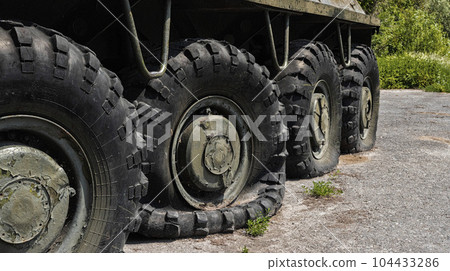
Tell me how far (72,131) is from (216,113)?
147 cm

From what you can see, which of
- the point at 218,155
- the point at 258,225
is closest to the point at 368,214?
the point at 258,225

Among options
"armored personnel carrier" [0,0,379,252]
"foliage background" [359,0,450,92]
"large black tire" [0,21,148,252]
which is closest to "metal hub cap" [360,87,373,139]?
"armored personnel carrier" [0,0,379,252]

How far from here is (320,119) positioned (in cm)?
583

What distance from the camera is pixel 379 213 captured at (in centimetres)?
442

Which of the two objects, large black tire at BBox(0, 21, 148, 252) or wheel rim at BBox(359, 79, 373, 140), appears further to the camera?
wheel rim at BBox(359, 79, 373, 140)

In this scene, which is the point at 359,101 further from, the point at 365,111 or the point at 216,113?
the point at 216,113

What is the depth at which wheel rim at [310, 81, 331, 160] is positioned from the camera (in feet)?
18.6

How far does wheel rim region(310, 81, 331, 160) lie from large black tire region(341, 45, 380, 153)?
0.70 metres

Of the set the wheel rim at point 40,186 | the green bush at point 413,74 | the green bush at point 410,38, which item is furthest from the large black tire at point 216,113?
the green bush at point 410,38

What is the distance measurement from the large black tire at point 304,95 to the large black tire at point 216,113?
759mm

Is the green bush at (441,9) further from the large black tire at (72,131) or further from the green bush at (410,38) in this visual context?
the large black tire at (72,131)

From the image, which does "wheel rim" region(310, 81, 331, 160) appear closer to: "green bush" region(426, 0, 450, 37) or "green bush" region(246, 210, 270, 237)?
"green bush" region(246, 210, 270, 237)

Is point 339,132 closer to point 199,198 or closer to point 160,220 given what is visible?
point 199,198

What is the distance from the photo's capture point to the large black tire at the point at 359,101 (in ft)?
22.0
